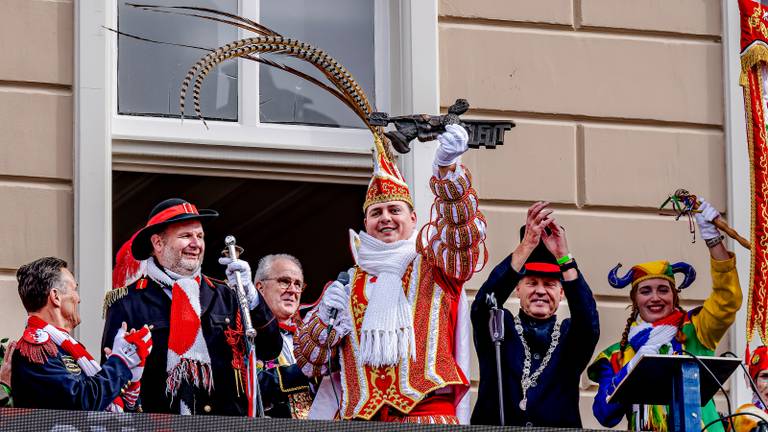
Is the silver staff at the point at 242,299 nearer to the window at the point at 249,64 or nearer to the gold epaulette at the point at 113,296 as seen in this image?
the gold epaulette at the point at 113,296

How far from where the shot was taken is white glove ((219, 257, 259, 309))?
8.56 m

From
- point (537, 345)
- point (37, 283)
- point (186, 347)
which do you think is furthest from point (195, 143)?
point (537, 345)

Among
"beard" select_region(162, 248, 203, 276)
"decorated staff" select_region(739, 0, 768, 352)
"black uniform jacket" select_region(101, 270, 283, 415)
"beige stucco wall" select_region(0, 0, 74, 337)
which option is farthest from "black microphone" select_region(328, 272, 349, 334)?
"decorated staff" select_region(739, 0, 768, 352)

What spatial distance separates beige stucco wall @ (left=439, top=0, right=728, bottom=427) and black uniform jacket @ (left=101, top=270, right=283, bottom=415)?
159cm

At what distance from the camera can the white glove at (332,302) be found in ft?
28.6

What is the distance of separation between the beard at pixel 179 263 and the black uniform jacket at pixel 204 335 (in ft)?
0.29

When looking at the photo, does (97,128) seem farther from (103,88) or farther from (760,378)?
(760,378)

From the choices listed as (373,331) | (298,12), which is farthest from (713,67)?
(373,331)

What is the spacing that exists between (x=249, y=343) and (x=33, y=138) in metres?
1.66

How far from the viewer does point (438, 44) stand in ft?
33.0

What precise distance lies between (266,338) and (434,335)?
0.70 m

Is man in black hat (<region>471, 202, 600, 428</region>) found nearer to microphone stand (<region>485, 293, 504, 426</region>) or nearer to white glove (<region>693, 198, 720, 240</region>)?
microphone stand (<region>485, 293, 504, 426</region>)

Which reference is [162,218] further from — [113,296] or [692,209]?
[692,209]

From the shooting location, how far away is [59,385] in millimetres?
7887
